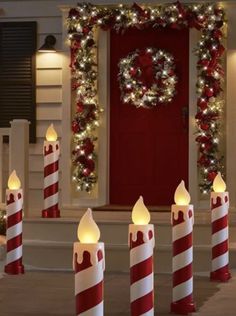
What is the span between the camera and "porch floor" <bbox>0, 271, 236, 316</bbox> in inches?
309

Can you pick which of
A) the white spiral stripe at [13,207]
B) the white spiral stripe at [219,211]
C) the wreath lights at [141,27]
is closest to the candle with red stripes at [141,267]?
the white spiral stripe at [219,211]

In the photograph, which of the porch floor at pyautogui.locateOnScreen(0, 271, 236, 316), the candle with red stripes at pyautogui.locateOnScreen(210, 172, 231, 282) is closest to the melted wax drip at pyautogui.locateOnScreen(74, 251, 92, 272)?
the porch floor at pyautogui.locateOnScreen(0, 271, 236, 316)

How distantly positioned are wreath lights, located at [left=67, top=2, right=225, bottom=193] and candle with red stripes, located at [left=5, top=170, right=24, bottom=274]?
2.49 metres

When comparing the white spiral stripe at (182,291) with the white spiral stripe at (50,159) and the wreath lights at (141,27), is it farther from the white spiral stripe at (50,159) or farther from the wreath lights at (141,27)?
the wreath lights at (141,27)

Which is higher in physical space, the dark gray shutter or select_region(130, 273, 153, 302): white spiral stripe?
the dark gray shutter

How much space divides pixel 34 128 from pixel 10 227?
10.8ft

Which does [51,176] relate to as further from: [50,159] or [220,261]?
[220,261]

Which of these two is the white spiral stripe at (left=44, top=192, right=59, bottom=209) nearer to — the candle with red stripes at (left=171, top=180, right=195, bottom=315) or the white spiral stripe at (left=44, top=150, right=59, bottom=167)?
the white spiral stripe at (left=44, top=150, right=59, bottom=167)

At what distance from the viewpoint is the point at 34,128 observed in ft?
41.7

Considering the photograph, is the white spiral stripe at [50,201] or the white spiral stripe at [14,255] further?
the white spiral stripe at [50,201]

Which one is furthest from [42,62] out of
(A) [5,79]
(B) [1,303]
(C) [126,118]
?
(B) [1,303]

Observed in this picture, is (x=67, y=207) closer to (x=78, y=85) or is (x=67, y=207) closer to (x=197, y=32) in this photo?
(x=78, y=85)

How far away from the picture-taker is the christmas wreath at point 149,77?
12.0m

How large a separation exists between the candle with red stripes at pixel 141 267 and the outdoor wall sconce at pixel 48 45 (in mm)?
6131
